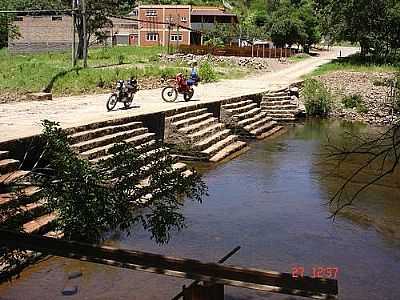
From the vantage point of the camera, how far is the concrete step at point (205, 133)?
15.6 metres

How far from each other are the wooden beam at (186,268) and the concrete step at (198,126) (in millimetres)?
11236

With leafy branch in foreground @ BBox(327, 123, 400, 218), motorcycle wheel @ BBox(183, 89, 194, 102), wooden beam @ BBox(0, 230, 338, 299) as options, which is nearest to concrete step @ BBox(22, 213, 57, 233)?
wooden beam @ BBox(0, 230, 338, 299)

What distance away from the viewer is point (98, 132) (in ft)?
41.7

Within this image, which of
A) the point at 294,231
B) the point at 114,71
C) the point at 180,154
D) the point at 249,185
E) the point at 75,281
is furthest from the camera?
the point at 114,71

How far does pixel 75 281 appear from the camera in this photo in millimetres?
7582

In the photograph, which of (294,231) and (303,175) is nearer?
(294,231)

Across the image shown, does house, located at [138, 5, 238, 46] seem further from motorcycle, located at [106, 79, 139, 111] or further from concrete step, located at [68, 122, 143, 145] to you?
concrete step, located at [68, 122, 143, 145]

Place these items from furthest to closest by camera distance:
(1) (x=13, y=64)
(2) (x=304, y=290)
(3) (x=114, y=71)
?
(1) (x=13, y=64), (3) (x=114, y=71), (2) (x=304, y=290)

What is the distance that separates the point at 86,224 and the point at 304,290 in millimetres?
2529

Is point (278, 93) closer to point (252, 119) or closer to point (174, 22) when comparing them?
point (252, 119)

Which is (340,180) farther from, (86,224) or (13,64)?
(13,64)

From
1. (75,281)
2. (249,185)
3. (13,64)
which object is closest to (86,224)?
(75,281)

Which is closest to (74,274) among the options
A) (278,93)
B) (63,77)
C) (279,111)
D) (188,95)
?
(188,95)

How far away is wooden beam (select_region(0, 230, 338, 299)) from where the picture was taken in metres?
3.83
